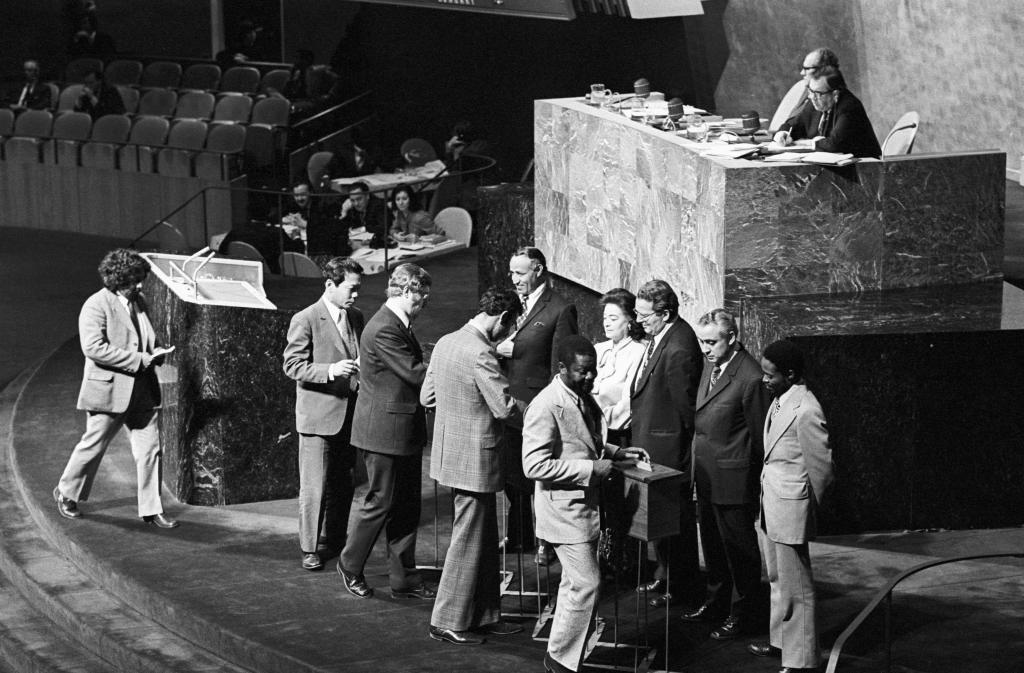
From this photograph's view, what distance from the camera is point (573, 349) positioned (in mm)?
5906

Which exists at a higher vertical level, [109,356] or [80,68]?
[80,68]

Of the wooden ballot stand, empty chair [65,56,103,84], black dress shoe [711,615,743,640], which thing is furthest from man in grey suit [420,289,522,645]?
empty chair [65,56,103,84]

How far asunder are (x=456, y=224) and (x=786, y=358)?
8.36 metres

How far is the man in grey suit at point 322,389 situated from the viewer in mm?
7309

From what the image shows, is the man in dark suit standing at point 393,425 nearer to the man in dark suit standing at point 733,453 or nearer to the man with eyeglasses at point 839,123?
the man in dark suit standing at point 733,453

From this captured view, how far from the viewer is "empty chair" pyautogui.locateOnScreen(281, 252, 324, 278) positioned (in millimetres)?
12875

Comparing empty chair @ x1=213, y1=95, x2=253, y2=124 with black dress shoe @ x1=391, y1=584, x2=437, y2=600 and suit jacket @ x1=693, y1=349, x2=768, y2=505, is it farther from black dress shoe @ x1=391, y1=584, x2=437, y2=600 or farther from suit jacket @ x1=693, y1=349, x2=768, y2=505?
suit jacket @ x1=693, y1=349, x2=768, y2=505

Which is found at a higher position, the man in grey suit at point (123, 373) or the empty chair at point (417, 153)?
the empty chair at point (417, 153)

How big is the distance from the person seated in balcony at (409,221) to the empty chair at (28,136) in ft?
18.8

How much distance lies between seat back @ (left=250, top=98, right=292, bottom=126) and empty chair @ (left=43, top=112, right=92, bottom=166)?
207cm

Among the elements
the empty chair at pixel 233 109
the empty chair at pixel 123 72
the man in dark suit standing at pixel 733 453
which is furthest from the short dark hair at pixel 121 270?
the empty chair at pixel 123 72

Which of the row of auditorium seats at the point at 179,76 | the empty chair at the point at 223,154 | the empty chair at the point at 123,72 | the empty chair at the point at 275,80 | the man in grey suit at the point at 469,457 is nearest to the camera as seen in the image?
the man in grey suit at the point at 469,457

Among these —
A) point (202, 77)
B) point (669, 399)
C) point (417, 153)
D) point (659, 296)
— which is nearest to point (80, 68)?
point (202, 77)

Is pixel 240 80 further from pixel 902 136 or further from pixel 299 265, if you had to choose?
pixel 902 136
